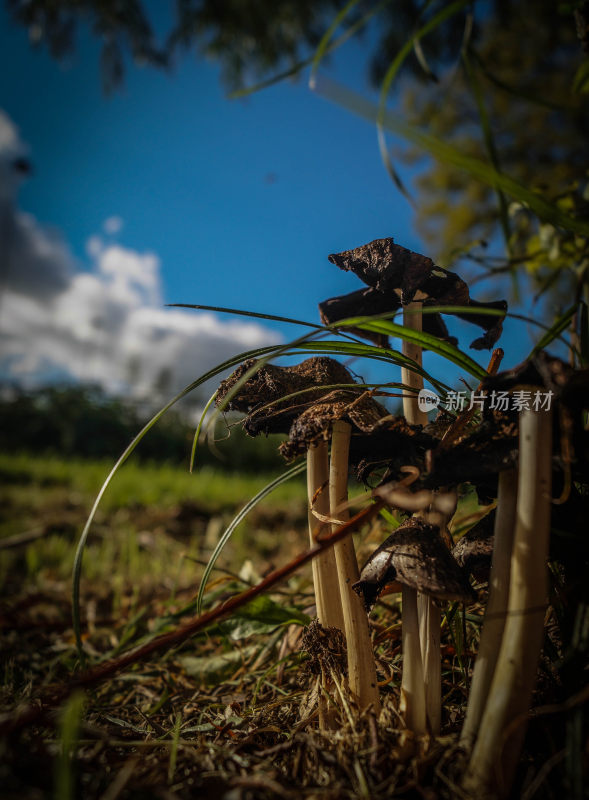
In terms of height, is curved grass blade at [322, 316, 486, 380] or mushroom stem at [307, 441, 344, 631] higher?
curved grass blade at [322, 316, 486, 380]

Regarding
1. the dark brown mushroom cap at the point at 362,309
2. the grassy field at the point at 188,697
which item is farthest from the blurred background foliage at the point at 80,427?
the dark brown mushroom cap at the point at 362,309

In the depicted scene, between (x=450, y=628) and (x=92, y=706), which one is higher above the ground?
(x=450, y=628)

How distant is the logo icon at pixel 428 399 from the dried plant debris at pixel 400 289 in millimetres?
145

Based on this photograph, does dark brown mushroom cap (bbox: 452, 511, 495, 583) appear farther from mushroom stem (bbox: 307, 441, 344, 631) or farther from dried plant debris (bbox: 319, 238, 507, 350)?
dried plant debris (bbox: 319, 238, 507, 350)

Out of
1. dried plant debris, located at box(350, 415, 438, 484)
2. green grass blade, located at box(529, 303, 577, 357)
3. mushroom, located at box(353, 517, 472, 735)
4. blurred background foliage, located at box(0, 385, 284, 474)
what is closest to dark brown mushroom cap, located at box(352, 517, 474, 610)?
mushroom, located at box(353, 517, 472, 735)

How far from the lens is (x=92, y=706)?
4.12ft

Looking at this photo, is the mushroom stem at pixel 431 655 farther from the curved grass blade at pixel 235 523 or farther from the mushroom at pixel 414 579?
Result: the curved grass blade at pixel 235 523

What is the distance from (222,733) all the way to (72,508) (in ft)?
14.8

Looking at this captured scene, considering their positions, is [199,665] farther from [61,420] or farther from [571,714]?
[61,420]

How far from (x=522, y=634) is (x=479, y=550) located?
0.59 feet

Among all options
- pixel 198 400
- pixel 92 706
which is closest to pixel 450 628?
pixel 92 706

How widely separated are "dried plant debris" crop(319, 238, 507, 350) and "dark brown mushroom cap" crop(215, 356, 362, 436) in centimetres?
17

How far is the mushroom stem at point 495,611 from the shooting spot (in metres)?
0.70

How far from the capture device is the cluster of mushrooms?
0.65 metres
